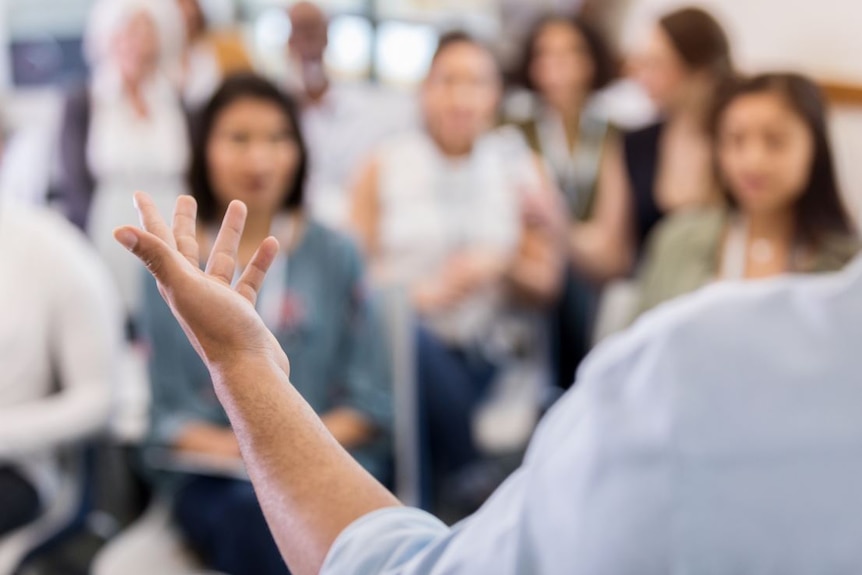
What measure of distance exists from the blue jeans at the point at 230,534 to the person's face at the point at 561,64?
1364 mm

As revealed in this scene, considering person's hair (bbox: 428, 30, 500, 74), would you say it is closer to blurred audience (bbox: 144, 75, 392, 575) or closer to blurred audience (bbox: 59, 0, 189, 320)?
blurred audience (bbox: 59, 0, 189, 320)

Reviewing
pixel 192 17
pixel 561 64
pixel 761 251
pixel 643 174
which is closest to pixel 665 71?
pixel 643 174

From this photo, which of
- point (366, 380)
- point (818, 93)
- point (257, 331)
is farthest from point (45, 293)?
point (818, 93)

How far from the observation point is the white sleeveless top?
1894 millimetres

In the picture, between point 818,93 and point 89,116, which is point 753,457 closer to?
point 818,93

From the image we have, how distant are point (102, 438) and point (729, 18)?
1.86 m

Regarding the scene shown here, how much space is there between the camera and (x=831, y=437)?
0.39 meters

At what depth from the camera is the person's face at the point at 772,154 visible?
154 cm

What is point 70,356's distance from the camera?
4.59 ft

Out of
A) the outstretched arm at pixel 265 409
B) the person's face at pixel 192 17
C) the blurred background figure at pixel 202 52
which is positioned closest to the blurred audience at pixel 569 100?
the blurred background figure at pixel 202 52

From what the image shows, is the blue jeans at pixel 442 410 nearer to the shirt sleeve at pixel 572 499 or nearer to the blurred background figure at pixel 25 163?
the blurred background figure at pixel 25 163

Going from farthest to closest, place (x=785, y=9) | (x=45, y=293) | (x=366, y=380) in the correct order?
1. (x=785, y=9)
2. (x=366, y=380)
3. (x=45, y=293)

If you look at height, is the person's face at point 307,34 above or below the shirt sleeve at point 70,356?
above

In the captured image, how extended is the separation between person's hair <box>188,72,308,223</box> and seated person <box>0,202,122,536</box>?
0.21 metres
